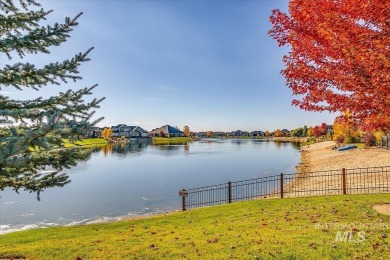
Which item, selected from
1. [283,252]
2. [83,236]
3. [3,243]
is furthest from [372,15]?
[3,243]

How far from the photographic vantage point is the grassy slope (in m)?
6.42

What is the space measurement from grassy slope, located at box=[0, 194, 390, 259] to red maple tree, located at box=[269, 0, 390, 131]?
10.4 feet

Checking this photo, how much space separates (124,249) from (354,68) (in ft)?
23.4

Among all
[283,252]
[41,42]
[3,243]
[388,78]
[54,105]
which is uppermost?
[41,42]

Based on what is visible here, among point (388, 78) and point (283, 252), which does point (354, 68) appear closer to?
point (388, 78)

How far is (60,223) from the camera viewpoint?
1560cm

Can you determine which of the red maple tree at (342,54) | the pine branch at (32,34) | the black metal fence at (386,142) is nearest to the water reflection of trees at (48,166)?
the pine branch at (32,34)

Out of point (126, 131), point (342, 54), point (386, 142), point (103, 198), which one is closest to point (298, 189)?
point (103, 198)

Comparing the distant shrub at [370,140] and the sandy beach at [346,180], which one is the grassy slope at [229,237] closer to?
the sandy beach at [346,180]

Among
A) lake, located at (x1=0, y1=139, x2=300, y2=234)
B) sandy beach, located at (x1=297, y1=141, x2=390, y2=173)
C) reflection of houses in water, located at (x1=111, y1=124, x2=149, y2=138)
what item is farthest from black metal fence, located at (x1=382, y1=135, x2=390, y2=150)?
reflection of houses in water, located at (x1=111, y1=124, x2=149, y2=138)

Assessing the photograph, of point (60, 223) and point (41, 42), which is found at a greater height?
point (41, 42)

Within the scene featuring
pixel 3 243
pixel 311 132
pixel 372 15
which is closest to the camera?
pixel 372 15

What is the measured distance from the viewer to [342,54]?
504 centimetres

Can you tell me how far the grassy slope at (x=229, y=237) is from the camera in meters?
6.42
